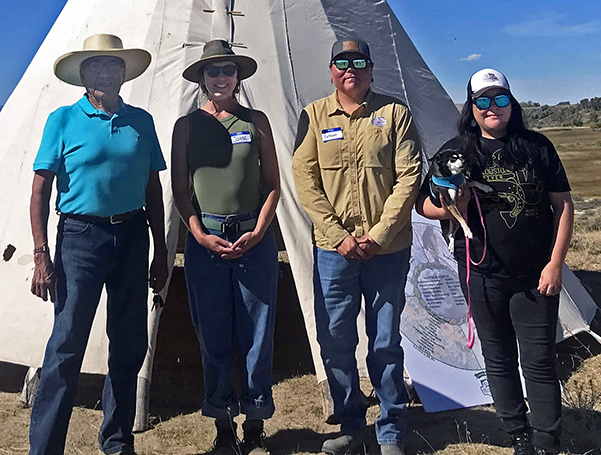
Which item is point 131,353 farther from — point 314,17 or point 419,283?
point 314,17

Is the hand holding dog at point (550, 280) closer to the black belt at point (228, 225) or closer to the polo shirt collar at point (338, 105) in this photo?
the polo shirt collar at point (338, 105)

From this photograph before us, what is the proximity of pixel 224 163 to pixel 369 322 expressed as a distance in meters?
1.18

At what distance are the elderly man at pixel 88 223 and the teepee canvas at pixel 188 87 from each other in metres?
0.97

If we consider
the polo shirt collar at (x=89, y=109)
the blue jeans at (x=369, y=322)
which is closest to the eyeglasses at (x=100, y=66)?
the polo shirt collar at (x=89, y=109)

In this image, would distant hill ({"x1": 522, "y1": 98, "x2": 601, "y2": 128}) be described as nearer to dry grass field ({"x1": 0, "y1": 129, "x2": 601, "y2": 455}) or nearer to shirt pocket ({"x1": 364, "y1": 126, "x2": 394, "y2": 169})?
dry grass field ({"x1": 0, "y1": 129, "x2": 601, "y2": 455})

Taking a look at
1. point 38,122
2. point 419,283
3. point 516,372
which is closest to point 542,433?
point 516,372

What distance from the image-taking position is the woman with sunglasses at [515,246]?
2969 mm

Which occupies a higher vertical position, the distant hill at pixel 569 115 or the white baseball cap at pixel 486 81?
the distant hill at pixel 569 115

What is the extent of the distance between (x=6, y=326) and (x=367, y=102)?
→ 3.11 meters

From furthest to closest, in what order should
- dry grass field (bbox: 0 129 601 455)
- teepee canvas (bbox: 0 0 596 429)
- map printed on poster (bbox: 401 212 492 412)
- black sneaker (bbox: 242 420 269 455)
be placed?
teepee canvas (bbox: 0 0 596 429) < map printed on poster (bbox: 401 212 492 412) < dry grass field (bbox: 0 129 601 455) < black sneaker (bbox: 242 420 269 455)

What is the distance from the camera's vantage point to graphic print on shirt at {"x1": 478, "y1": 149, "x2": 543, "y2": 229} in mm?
2955

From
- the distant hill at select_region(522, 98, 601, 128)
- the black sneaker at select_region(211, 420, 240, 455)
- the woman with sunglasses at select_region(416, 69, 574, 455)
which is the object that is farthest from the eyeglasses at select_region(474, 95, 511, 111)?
the distant hill at select_region(522, 98, 601, 128)

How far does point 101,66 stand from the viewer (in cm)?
328

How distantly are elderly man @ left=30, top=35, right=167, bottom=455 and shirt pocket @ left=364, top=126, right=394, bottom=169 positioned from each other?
118cm
